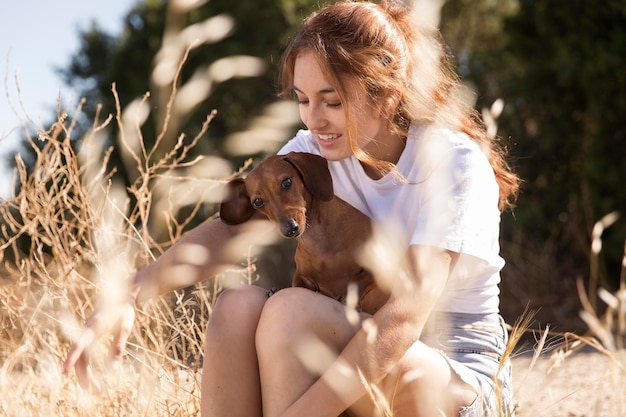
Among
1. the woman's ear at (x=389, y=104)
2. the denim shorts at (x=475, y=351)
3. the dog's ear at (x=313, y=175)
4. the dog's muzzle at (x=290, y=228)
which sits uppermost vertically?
the woman's ear at (x=389, y=104)

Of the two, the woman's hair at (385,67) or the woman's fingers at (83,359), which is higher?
the woman's hair at (385,67)

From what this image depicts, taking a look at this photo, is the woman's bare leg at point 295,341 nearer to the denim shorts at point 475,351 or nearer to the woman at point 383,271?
the woman at point 383,271

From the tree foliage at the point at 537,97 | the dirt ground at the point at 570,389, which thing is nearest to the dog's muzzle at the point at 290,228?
the dirt ground at the point at 570,389

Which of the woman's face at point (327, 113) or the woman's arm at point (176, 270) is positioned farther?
the woman's face at point (327, 113)

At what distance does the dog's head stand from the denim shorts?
496mm

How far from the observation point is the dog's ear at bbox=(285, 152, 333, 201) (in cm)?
237

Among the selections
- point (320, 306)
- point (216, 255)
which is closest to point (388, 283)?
point (320, 306)

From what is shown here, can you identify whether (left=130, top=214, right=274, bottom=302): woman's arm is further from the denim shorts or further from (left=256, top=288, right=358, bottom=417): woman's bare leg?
the denim shorts

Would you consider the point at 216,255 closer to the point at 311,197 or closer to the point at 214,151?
the point at 311,197

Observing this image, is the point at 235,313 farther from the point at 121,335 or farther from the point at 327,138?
the point at 327,138

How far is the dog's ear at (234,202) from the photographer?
241 cm

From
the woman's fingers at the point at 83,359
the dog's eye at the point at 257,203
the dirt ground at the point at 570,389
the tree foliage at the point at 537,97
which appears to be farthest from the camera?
the tree foliage at the point at 537,97

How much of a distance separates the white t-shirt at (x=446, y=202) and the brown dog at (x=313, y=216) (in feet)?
0.30

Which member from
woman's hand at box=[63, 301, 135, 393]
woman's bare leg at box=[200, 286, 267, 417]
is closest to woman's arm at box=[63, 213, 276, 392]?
woman's hand at box=[63, 301, 135, 393]
